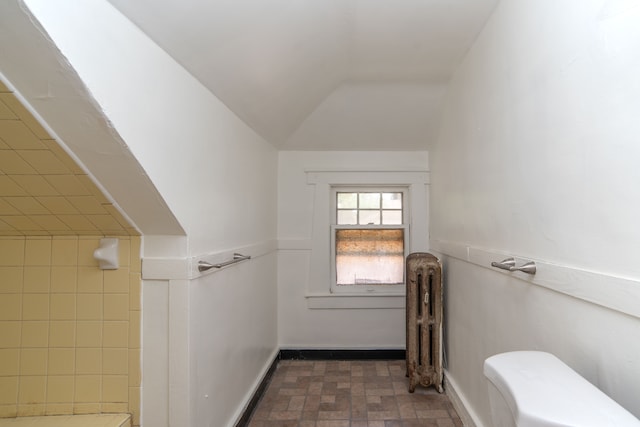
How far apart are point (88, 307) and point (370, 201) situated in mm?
2580

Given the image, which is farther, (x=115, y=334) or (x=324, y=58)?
(x=324, y=58)

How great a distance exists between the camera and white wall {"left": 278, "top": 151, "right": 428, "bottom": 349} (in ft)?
11.2

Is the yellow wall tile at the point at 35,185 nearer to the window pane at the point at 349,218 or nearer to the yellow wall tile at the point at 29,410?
the yellow wall tile at the point at 29,410

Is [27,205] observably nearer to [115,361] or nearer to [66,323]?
[66,323]

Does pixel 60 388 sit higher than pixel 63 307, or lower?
lower

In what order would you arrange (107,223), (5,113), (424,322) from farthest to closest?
(424,322), (107,223), (5,113)

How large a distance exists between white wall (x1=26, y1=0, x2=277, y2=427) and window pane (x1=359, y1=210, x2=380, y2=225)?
1399mm

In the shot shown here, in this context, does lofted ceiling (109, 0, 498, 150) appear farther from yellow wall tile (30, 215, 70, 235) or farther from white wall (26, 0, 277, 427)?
yellow wall tile (30, 215, 70, 235)

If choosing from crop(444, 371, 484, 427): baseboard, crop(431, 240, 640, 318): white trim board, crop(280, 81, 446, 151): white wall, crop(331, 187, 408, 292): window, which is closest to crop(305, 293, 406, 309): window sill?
crop(331, 187, 408, 292): window

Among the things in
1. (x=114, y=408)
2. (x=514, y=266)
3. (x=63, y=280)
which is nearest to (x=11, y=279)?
(x=63, y=280)

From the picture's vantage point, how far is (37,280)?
1522 millimetres

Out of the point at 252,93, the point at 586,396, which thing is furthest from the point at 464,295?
the point at 252,93

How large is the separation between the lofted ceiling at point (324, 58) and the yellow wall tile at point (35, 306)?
3.78 ft

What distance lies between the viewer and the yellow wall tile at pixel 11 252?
1527 mm
